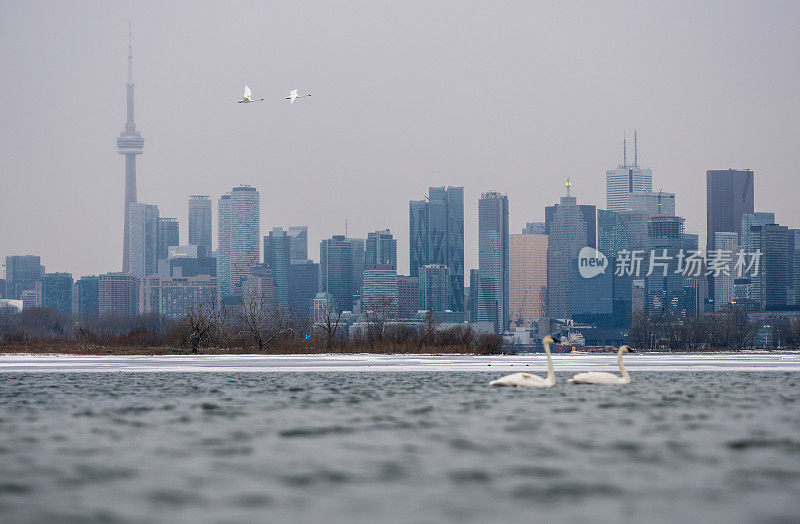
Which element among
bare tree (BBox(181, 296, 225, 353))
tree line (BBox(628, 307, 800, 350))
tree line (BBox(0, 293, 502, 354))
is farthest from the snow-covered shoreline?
tree line (BBox(628, 307, 800, 350))

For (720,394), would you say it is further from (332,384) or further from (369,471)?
(369,471)

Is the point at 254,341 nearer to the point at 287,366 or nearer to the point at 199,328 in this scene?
the point at 199,328

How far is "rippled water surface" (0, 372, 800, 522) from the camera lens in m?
12.7

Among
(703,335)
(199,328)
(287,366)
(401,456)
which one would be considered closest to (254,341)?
(199,328)

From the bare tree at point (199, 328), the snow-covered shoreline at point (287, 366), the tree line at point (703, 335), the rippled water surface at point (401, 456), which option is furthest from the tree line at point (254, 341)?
the tree line at point (703, 335)

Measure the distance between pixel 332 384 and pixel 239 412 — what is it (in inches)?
372

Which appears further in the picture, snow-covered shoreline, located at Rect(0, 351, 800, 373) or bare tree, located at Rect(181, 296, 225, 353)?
bare tree, located at Rect(181, 296, 225, 353)

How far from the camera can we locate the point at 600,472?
15.1 metres

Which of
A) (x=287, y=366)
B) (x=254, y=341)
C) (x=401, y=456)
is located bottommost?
(x=287, y=366)

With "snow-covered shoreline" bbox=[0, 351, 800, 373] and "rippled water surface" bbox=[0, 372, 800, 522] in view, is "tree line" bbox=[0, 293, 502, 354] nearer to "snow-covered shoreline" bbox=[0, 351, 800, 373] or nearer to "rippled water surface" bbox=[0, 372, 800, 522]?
"snow-covered shoreline" bbox=[0, 351, 800, 373]

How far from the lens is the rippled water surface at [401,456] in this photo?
1266 cm

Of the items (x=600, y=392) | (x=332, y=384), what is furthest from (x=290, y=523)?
(x=332, y=384)

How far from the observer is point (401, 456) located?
55.0 ft

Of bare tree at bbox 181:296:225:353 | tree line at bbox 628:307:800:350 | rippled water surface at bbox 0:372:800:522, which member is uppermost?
bare tree at bbox 181:296:225:353
